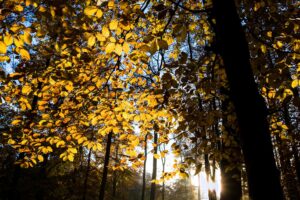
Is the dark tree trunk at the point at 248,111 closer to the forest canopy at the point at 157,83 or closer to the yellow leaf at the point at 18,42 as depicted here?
the forest canopy at the point at 157,83

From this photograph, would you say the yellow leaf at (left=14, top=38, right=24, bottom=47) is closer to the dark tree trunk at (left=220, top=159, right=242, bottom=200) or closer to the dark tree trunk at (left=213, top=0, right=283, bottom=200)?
the dark tree trunk at (left=213, top=0, right=283, bottom=200)

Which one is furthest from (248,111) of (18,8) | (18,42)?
(18,8)

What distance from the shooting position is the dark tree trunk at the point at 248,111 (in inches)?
83.8

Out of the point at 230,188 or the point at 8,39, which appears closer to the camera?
the point at 8,39

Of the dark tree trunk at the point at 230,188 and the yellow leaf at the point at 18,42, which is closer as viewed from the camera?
the yellow leaf at the point at 18,42

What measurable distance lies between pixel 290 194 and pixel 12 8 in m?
19.6

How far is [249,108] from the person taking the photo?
225 centimetres

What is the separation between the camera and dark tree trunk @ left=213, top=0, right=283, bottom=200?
2.13m

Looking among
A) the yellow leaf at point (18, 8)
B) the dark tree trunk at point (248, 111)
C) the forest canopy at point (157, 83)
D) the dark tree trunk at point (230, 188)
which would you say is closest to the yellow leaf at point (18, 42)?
the forest canopy at point (157, 83)

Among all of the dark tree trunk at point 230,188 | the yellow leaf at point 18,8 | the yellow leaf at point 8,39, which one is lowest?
the dark tree trunk at point 230,188

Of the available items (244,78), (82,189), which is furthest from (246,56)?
(82,189)

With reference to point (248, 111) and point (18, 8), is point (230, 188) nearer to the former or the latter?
point (248, 111)

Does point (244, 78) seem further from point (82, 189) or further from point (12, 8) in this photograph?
point (82, 189)

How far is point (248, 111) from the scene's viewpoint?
2250 mm
